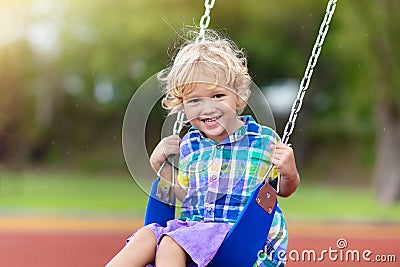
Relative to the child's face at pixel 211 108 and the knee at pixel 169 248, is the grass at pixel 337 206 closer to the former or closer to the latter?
the child's face at pixel 211 108

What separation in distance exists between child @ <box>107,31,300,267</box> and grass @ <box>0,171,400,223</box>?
23.2 ft

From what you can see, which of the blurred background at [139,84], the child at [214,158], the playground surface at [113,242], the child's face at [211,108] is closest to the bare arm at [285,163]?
the child at [214,158]

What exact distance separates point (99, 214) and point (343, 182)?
563 cm

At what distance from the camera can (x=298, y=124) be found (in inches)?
546

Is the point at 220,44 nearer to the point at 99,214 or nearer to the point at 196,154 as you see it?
the point at 196,154

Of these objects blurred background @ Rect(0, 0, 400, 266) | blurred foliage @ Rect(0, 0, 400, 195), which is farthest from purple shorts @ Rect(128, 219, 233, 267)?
blurred foliage @ Rect(0, 0, 400, 195)

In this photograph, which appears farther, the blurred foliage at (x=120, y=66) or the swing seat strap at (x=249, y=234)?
the blurred foliage at (x=120, y=66)

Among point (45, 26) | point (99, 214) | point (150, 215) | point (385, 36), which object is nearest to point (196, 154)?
point (150, 215)

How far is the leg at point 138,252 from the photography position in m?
1.88

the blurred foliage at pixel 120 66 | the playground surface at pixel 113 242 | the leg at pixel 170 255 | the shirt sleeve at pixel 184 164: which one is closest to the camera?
the leg at pixel 170 255

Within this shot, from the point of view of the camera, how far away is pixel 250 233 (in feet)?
6.19

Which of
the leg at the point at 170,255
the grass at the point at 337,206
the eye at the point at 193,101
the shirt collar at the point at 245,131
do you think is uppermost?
the eye at the point at 193,101

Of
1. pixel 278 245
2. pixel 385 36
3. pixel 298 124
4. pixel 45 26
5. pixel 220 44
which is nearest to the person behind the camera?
pixel 278 245

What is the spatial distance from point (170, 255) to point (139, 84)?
1228 cm
